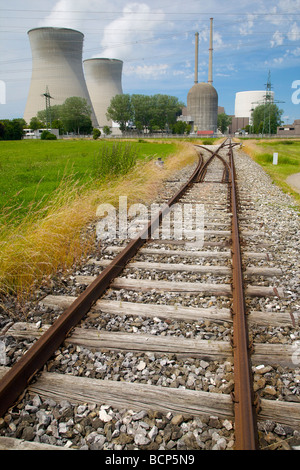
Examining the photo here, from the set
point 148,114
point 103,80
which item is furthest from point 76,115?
point 148,114

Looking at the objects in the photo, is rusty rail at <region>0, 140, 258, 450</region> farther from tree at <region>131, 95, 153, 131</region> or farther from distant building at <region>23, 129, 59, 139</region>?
tree at <region>131, 95, 153, 131</region>

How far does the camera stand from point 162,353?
7.73ft

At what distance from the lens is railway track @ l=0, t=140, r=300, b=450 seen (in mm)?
1805

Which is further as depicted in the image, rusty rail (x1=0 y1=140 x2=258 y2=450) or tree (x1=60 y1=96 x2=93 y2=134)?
tree (x1=60 y1=96 x2=93 y2=134)

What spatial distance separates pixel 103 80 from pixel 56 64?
25.3m

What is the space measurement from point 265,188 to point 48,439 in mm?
8685

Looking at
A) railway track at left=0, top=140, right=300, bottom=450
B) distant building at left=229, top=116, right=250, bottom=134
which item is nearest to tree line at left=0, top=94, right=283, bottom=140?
distant building at left=229, top=116, right=250, bottom=134

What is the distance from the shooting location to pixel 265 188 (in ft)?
30.7

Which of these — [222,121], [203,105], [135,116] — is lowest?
[135,116]

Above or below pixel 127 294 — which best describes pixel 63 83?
above

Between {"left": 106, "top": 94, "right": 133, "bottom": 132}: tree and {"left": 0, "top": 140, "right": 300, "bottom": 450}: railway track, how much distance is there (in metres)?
94.2

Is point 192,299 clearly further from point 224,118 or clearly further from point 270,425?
point 224,118

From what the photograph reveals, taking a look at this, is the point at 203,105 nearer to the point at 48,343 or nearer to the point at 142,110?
the point at 142,110

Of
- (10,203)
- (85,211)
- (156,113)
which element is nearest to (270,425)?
(85,211)
